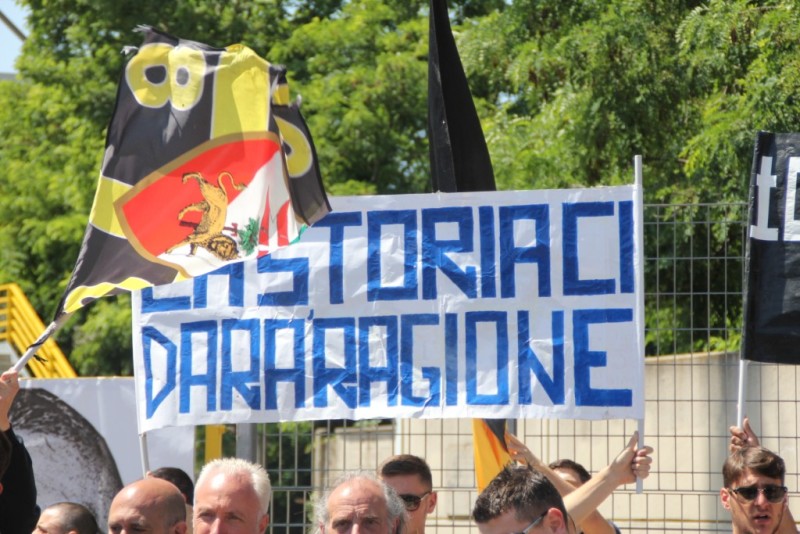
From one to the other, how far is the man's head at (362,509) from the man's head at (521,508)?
303mm

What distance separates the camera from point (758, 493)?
5145 millimetres

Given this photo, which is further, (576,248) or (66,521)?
(576,248)

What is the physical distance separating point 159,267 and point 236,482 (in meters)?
1.67

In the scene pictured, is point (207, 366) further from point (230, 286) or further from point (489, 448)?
point (489, 448)

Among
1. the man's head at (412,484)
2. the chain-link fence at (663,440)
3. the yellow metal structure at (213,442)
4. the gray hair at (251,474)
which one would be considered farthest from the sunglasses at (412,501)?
Answer: the yellow metal structure at (213,442)

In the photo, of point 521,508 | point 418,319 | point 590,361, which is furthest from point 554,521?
point 418,319

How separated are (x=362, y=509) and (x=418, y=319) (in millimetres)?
2321

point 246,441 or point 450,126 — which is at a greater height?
point 450,126

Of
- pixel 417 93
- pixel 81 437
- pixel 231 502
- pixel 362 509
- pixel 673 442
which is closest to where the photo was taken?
Answer: pixel 362 509

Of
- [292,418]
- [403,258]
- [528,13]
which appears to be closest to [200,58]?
[403,258]

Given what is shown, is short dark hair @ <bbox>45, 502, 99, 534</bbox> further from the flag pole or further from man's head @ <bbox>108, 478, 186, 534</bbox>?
man's head @ <bbox>108, 478, 186, 534</bbox>

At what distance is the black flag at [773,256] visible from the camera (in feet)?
19.6

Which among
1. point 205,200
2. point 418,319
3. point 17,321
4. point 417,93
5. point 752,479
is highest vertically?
point 417,93

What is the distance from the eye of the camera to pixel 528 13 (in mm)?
11789
